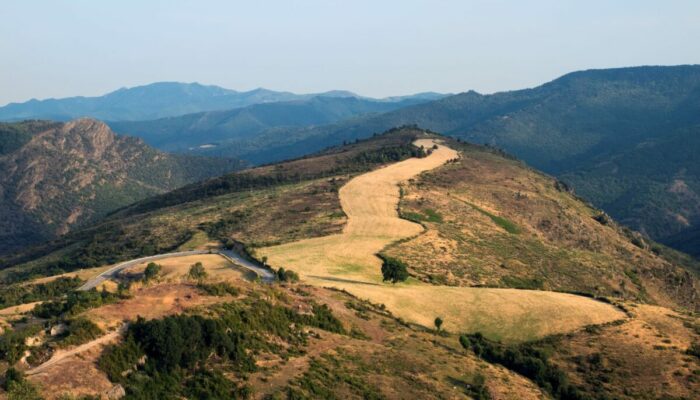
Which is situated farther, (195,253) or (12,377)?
(195,253)

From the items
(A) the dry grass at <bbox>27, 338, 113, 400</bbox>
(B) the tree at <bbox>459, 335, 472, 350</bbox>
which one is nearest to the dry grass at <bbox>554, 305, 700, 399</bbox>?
(B) the tree at <bbox>459, 335, 472, 350</bbox>

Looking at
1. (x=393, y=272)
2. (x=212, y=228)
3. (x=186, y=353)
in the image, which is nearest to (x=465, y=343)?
(x=393, y=272)

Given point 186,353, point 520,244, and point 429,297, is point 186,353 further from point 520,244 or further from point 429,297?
point 520,244

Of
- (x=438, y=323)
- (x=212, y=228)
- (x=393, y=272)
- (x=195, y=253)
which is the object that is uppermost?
(x=393, y=272)

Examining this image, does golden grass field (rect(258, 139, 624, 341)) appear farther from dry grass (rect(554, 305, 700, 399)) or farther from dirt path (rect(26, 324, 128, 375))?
dirt path (rect(26, 324, 128, 375))

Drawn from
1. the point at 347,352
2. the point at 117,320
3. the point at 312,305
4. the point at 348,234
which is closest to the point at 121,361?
the point at 117,320

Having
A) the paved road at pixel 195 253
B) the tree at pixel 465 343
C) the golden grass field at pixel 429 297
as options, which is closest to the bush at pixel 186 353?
the tree at pixel 465 343
